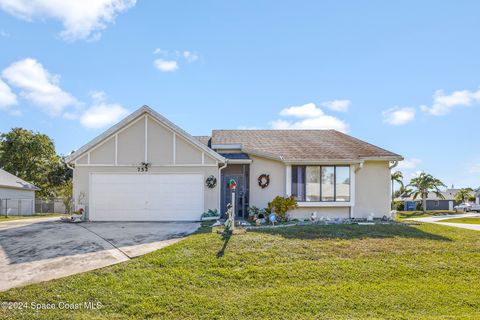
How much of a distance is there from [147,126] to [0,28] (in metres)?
6.11

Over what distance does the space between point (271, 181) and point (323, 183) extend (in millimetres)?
2399

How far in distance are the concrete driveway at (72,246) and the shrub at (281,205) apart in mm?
3541

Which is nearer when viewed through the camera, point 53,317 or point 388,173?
point 53,317

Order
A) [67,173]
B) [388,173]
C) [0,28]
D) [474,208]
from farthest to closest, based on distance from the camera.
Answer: [474,208] < [67,173] < [388,173] < [0,28]

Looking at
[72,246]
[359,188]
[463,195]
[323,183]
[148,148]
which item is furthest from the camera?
[463,195]

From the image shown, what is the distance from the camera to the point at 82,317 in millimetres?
5742

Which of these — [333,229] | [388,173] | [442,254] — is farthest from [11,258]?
[388,173]

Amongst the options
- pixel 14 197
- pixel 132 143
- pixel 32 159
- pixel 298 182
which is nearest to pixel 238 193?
pixel 298 182

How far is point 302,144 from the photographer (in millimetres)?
16938

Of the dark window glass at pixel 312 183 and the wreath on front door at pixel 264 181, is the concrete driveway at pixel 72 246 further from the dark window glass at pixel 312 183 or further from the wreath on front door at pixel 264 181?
the dark window glass at pixel 312 183

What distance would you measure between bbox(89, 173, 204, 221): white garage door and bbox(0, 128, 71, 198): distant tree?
27231 mm

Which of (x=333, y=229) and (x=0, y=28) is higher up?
(x=0, y=28)

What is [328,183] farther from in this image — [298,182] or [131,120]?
[131,120]

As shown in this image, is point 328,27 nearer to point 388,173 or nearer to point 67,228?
point 388,173
